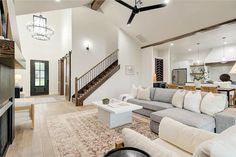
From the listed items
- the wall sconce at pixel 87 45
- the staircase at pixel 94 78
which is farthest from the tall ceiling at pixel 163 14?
the staircase at pixel 94 78

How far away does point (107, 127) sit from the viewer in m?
3.51

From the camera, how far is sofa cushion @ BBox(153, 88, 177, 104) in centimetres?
421

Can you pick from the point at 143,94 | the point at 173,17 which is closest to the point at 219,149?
the point at 143,94

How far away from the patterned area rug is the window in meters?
5.88

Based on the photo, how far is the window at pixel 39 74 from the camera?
9.09m

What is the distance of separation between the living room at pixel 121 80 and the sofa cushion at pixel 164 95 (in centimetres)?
3

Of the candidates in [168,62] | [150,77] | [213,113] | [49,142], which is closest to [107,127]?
[49,142]

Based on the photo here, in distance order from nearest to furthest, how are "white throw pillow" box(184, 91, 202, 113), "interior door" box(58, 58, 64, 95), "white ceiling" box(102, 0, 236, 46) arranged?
"white throw pillow" box(184, 91, 202, 113) → "white ceiling" box(102, 0, 236, 46) → "interior door" box(58, 58, 64, 95)

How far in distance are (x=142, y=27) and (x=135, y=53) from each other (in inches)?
67.3

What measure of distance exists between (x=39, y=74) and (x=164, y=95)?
8199 millimetres

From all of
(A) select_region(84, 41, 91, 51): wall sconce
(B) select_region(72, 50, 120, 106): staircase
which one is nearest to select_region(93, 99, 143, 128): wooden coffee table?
(B) select_region(72, 50, 120, 106): staircase

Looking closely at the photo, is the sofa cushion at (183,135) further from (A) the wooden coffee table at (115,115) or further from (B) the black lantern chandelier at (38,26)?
(B) the black lantern chandelier at (38,26)

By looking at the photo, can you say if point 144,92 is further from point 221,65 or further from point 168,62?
point 221,65

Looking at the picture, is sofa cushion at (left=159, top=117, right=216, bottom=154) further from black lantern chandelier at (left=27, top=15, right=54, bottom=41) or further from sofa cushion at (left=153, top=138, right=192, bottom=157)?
black lantern chandelier at (left=27, top=15, right=54, bottom=41)
